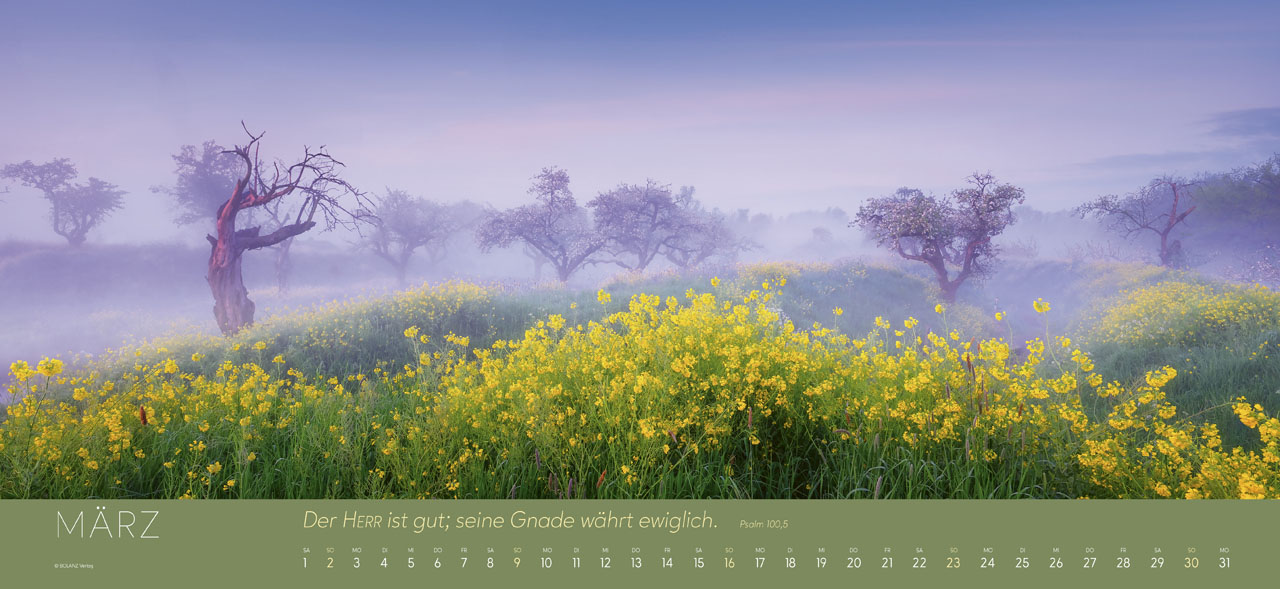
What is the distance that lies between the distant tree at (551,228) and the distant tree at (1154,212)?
17.6 meters

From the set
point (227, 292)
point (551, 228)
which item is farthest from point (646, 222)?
point (227, 292)

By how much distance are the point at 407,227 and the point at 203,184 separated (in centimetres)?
928

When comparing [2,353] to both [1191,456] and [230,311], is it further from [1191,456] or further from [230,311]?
[1191,456]

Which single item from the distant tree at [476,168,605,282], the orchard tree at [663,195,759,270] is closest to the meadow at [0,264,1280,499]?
the distant tree at [476,168,605,282]

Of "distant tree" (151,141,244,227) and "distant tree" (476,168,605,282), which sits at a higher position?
"distant tree" (151,141,244,227)

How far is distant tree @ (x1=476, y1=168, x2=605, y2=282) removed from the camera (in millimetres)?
21172

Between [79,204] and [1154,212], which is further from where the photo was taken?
[79,204]

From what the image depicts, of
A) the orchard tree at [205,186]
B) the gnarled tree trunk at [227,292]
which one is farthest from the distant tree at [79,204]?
the gnarled tree trunk at [227,292]

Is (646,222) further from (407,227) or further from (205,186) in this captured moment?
(205,186)

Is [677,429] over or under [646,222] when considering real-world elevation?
under
